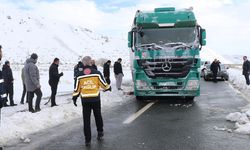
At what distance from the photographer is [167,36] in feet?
48.5

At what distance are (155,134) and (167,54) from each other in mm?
6074

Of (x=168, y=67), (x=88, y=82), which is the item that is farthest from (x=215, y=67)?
(x=88, y=82)

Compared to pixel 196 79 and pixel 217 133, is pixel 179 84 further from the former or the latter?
pixel 217 133

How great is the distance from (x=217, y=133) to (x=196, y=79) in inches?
226

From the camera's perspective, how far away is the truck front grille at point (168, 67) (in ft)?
47.1

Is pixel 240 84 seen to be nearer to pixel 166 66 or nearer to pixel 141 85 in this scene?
pixel 166 66

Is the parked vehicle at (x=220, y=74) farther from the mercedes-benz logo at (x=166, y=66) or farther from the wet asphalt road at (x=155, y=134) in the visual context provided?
the wet asphalt road at (x=155, y=134)

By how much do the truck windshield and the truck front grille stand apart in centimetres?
72

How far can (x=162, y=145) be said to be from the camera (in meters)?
7.67

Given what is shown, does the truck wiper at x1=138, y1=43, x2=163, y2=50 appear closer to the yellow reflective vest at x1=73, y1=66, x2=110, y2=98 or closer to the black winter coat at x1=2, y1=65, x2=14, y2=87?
the black winter coat at x1=2, y1=65, x2=14, y2=87

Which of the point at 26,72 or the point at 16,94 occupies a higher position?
the point at 26,72

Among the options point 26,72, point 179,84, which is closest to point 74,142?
point 26,72

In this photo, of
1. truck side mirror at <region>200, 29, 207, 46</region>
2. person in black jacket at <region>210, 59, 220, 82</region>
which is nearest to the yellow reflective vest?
truck side mirror at <region>200, 29, 207, 46</region>

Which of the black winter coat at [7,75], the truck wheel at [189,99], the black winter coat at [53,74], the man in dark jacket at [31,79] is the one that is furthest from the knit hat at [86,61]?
the black winter coat at [7,75]
